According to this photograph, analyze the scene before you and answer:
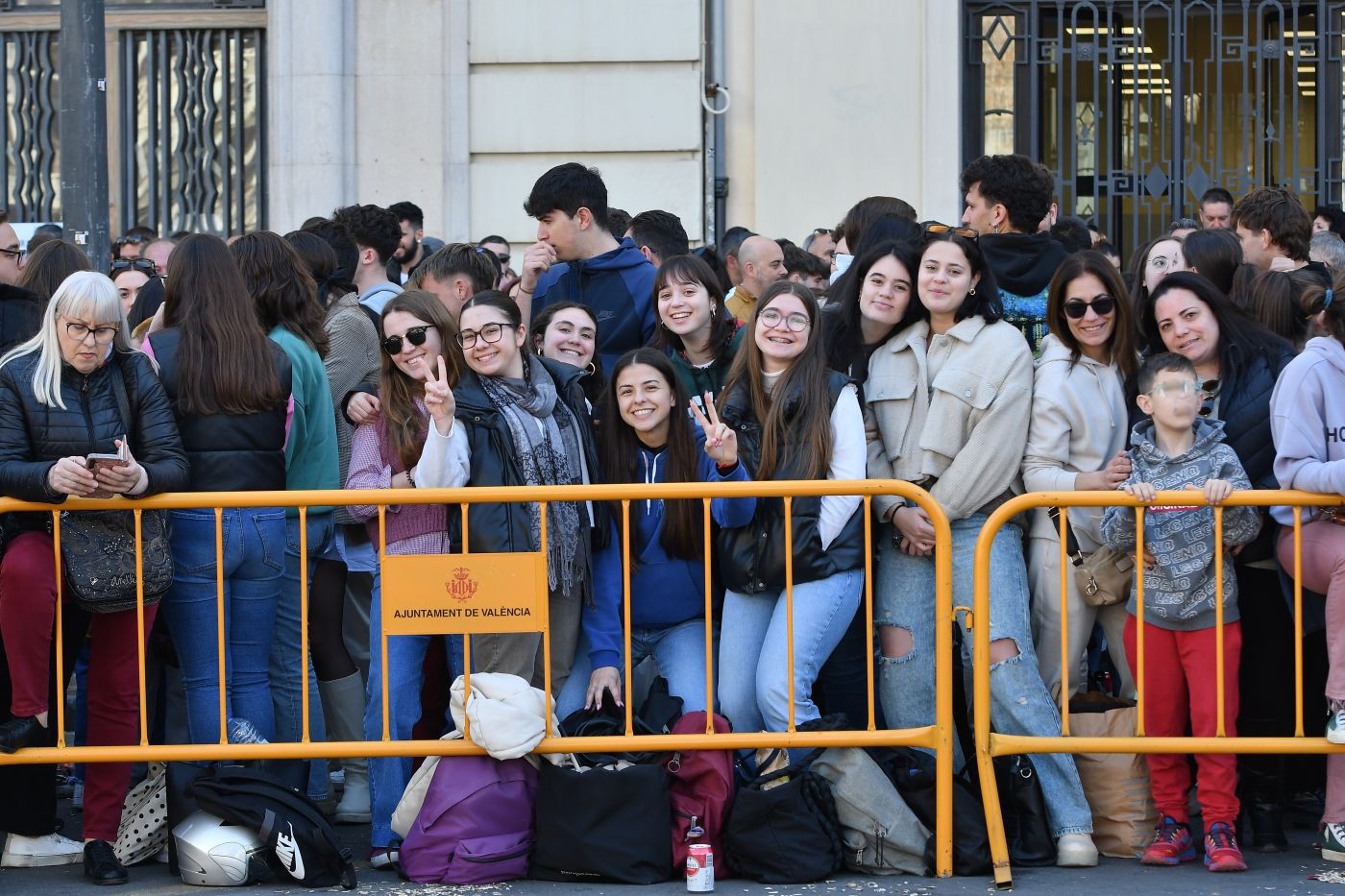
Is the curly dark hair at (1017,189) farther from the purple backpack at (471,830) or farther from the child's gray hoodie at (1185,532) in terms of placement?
the purple backpack at (471,830)

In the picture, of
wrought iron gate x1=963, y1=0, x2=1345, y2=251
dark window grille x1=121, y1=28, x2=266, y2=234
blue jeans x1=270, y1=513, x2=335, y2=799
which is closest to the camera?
blue jeans x1=270, y1=513, x2=335, y2=799

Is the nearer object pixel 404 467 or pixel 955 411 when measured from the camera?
pixel 955 411

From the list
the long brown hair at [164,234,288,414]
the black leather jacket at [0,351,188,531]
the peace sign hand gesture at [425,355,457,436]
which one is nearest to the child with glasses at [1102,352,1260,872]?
the peace sign hand gesture at [425,355,457,436]

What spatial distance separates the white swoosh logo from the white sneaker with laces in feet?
11.1

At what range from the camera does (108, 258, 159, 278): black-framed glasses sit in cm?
948

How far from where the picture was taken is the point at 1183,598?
6074 millimetres

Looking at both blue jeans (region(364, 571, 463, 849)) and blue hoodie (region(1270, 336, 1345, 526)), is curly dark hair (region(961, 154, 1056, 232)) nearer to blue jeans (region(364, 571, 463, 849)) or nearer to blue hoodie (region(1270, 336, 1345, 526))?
blue hoodie (region(1270, 336, 1345, 526))

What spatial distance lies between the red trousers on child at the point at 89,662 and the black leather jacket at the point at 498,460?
117cm

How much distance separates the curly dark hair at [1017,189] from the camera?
7.39 meters

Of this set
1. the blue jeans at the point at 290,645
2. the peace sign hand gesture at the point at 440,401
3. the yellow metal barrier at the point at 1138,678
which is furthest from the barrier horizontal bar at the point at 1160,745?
the blue jeans at the point at 290,645

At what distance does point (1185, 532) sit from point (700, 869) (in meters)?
1.94

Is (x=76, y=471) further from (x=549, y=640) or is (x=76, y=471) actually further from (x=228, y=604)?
(x=549, y=640)

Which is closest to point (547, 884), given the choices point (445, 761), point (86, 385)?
point (445, 761)

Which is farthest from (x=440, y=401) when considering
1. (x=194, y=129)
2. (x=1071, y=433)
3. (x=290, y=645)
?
(x=194, y=129)
